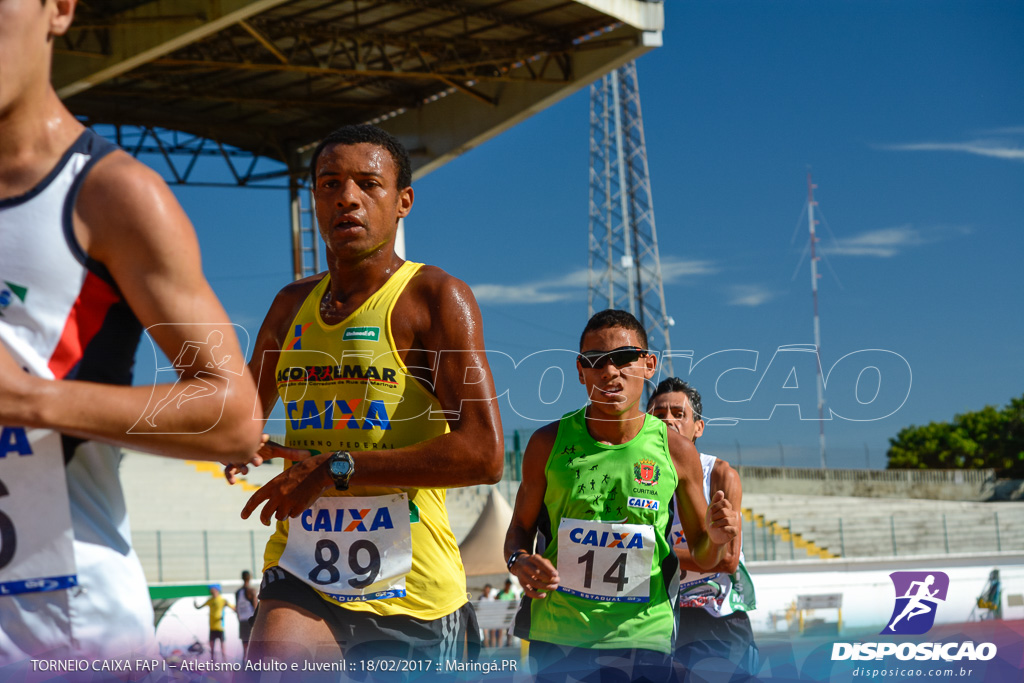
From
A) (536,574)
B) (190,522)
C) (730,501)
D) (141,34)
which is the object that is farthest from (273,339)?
(190,522)

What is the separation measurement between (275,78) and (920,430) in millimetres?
35408

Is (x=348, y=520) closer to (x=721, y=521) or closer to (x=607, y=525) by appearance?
(x=607, y=525)

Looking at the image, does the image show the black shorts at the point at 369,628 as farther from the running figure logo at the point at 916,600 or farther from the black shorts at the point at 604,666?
the running figure logo at the point at 916,600

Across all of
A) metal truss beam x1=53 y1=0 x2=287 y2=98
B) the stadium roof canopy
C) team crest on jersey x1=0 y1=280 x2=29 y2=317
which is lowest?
team crest on jersey x1=0 y1=280 x2=29 y2=317

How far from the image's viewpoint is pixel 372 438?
3.29m

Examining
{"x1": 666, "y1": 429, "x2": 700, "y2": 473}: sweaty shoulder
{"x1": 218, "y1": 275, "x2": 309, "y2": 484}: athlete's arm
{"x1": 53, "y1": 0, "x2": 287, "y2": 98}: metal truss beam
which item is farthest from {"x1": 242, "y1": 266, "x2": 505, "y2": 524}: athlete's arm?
{"x1": 53, "y1": 0, "x2": 287, "y2": 98}: metal truss beam

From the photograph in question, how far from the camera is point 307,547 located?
3.26 m

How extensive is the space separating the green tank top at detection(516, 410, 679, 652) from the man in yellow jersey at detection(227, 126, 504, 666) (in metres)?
0.75

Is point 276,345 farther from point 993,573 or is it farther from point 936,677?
point 993,573

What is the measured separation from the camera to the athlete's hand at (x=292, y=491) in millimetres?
2949

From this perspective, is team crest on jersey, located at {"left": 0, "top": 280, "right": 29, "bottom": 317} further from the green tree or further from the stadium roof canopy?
the green tree

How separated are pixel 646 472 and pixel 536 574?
0.65 meters

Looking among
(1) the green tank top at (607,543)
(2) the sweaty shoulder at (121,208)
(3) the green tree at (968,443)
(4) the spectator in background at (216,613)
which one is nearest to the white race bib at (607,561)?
(1) the green tank top at (607,543)

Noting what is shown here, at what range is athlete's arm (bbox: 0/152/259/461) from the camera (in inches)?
70.0
